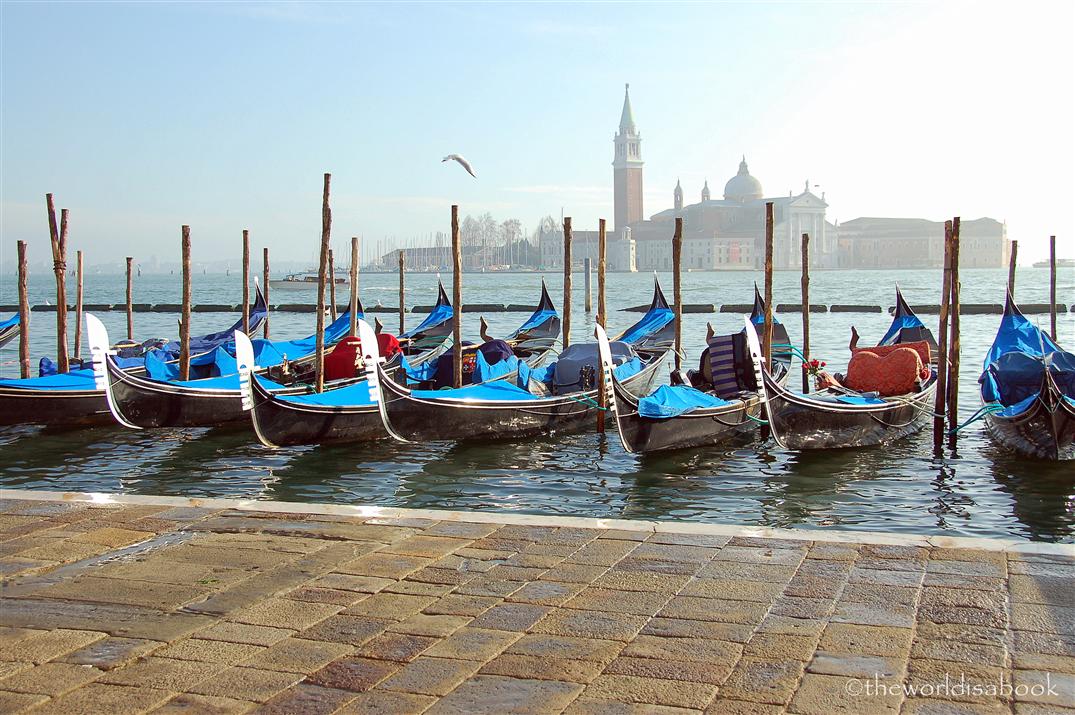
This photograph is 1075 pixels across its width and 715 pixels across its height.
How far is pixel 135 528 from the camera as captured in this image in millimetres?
3355

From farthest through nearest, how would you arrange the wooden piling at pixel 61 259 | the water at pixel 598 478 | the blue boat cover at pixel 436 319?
the blue boat cover at pixel 436 319, the wooden piling at pixel 61 259, the water at pixel 598 478

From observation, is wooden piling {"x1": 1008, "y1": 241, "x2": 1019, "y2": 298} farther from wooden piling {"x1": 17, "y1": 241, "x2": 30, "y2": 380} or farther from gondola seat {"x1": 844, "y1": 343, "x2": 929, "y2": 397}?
wooden piling {"x1": 17, "y1": 241, "x2": 30, "y2": 380}

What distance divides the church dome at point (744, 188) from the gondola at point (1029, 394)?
94.7m

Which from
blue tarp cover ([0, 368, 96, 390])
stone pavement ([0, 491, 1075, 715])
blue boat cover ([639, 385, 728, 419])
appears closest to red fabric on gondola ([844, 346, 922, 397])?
blue boat cover ([639, 385, 728, 419])

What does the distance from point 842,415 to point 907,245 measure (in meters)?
93.4

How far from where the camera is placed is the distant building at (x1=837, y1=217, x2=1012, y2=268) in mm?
89938

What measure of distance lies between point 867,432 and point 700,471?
1.38 meters

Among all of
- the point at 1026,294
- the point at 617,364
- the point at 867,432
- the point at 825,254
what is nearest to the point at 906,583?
the point at 867,432

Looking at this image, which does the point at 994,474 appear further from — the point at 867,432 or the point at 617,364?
the point at 617,364

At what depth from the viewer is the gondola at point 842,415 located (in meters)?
6.55

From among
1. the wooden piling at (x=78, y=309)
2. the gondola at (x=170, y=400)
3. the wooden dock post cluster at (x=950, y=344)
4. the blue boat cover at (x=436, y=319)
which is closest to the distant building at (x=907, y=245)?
the blue boat cover at (x=436, y=319)

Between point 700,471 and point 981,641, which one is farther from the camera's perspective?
point 700,471

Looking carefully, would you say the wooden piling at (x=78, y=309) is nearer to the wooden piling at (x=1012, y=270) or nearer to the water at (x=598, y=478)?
the water at (x=598, y=478)

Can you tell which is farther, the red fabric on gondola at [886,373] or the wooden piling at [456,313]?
the wooden piling at [456,313]
